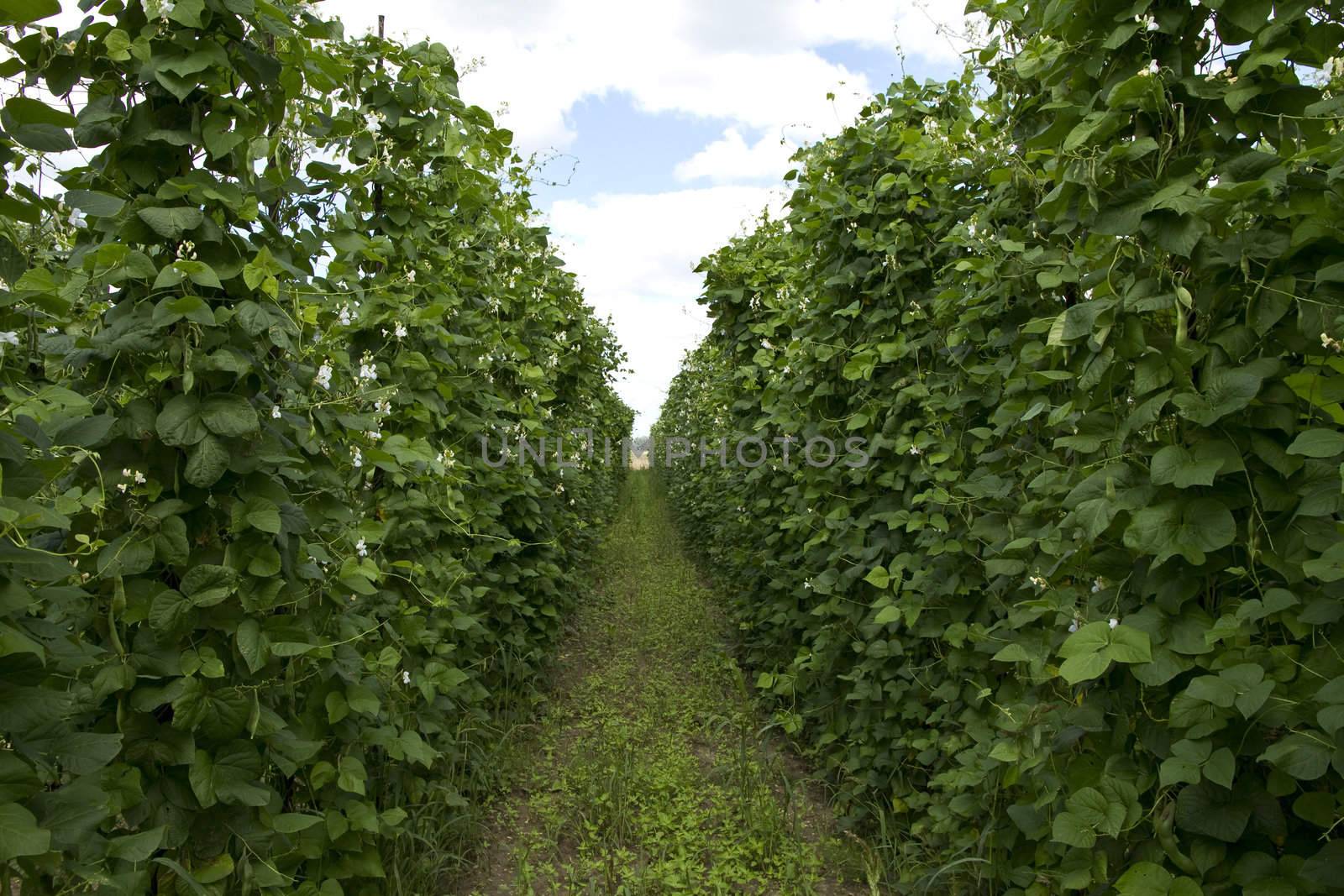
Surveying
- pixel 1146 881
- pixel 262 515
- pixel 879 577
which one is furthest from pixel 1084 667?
pixel 262 515

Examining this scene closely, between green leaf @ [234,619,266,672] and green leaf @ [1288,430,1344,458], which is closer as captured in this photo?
green leaf @ [1288,430,1344,458]

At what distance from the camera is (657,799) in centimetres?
380

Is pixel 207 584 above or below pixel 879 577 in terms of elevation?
above

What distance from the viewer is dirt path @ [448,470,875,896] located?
3.21 metres

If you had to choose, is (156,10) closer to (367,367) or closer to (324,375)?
(324,375)

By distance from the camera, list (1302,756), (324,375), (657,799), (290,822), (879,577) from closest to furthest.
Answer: (1302,756), (290,822), (324,375), (879,577), (657,799)

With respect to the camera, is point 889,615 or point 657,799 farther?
point 657,799

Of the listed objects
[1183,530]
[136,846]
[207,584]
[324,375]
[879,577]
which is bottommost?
[136,846]

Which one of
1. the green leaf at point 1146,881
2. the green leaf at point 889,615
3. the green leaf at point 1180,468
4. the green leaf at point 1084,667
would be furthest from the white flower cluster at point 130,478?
the green leaf at point 889,615

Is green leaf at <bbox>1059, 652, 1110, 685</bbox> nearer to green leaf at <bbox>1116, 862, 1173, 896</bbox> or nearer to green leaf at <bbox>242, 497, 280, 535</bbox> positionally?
green leaf at <bbox>1116, 862, 1173, 896</bbox>

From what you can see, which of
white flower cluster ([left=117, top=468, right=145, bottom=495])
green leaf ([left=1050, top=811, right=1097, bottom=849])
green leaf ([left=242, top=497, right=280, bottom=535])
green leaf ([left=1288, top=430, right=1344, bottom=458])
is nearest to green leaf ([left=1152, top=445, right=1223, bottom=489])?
green leaf ([left=1288, top=430, right=1344, bottom=458])

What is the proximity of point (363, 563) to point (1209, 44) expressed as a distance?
2370mm

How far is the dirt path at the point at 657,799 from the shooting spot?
10.5 feet

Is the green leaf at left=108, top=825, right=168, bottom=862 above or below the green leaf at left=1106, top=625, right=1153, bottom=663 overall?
below
